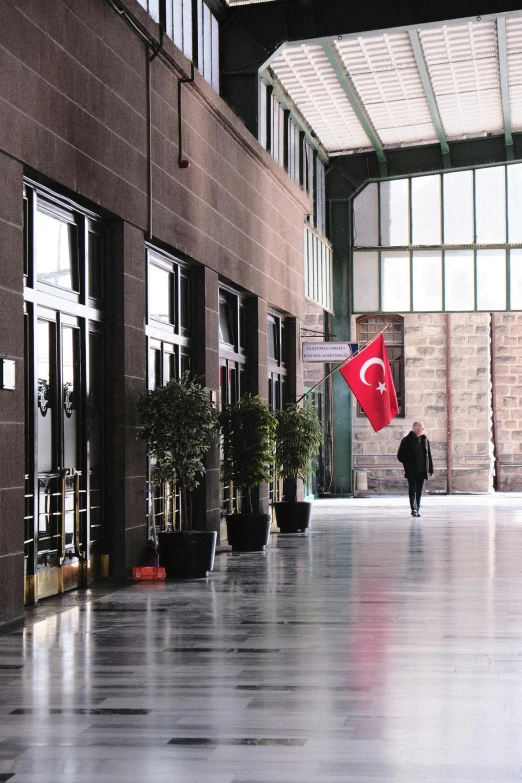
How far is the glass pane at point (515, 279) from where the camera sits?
80.2ft

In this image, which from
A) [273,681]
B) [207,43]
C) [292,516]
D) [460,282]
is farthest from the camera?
[460,282]

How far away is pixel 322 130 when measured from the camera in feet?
74.4

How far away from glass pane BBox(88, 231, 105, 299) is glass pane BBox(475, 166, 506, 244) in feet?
51.3

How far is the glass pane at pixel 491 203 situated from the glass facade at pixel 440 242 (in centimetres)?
2

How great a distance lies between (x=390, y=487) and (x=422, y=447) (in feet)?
24.4

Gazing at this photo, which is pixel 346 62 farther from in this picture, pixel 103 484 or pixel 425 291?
pixel 103 484

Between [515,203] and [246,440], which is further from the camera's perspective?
[515,203]

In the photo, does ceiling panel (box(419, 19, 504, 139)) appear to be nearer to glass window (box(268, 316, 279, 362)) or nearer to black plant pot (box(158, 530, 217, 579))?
glass window (box(268, 316, 279, 362))

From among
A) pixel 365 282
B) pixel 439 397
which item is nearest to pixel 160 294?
pixel 365 282

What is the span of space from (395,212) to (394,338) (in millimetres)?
3163

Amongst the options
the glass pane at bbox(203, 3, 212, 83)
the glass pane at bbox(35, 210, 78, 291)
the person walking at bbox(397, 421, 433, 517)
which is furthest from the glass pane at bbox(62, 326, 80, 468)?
the person walking at bbox(397, 421, 433, 517)

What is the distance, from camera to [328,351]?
19.3 metres

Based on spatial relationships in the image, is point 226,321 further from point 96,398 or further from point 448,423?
point 448,423

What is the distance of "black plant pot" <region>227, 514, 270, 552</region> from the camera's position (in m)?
13.6
